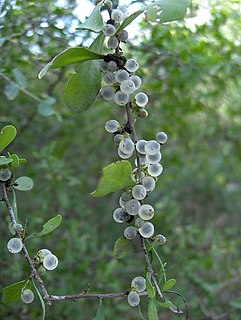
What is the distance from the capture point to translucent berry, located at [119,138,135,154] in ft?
2.16

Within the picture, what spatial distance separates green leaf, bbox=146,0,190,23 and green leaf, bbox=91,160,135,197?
168 mm

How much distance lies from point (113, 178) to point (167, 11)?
199 millimetres

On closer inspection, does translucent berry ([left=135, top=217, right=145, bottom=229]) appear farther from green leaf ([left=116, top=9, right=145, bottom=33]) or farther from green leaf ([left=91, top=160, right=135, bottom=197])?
green leaf ([left=116, top=9, right=145, bottom=33])

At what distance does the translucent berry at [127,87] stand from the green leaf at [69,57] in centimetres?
5

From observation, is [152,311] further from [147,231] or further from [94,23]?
[94,23]

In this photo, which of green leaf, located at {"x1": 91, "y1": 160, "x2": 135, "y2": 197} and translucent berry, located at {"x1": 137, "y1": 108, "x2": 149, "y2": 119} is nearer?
green leaf, located at {"x1": 91, "y1": 160, "x2": 135, "y2": 197}

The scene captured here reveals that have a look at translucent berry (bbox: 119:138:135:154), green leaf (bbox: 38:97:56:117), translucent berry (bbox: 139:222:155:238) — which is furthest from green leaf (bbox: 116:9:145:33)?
green leaf (bbox: 38:97:56:117)

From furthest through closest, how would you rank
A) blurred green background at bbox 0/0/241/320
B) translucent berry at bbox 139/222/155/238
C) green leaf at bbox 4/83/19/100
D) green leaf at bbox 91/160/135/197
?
blurred green background at bbox 0/0/241/320 < green leaf at bbox 4/83/19/100 < translucent berry at bbox 139/222/155/238 < green leaf at bbox 91/160/135/197

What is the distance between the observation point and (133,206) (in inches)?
26.0

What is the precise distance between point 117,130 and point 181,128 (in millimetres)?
997

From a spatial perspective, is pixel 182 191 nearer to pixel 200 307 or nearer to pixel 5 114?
pixel 200 307

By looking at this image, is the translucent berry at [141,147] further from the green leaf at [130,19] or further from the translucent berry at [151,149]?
the green leaf at [130,19]

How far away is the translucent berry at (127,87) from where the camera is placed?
25.5 inches

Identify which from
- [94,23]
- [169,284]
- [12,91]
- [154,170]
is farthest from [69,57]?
[12,91]
